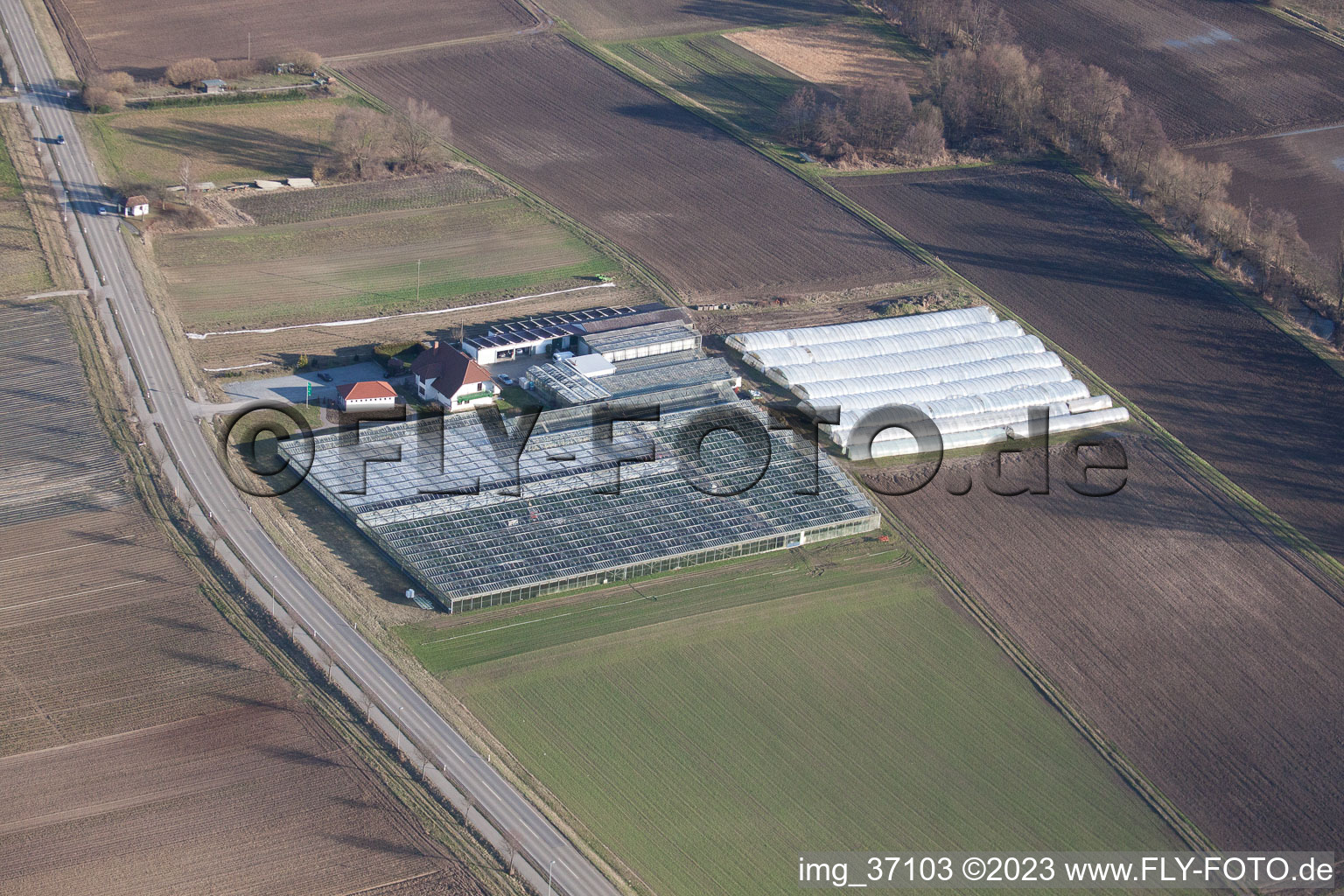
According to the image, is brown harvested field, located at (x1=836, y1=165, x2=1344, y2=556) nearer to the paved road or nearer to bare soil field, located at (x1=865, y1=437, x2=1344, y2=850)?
bare soil field, located at (x1=865, y1=437, x2=1344, y2=850)

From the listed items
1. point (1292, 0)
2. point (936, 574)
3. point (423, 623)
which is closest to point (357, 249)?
point (423, 623)

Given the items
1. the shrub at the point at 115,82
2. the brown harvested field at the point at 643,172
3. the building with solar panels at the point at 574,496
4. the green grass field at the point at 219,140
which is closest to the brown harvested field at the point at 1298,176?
the brown harvested field at the point at 643,172

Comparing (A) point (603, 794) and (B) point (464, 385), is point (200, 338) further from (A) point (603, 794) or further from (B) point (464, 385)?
(A) point (603, 794)

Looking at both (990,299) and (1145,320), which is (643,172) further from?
(1145,320)

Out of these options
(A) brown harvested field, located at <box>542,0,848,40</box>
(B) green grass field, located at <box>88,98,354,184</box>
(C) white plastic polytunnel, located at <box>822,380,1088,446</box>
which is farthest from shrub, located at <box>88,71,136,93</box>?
(C) white plastic polytunnel, located at <box>822,380,1088,446</box>

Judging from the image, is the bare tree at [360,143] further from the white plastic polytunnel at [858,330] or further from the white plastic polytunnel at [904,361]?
the white plastic polytunnel at [904,361]

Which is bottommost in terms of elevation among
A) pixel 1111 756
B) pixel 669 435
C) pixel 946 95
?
pixel 1111 756

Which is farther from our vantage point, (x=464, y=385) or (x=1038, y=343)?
(x=1038, y=343)

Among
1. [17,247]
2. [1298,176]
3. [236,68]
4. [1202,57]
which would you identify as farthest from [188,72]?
[1202,57]
